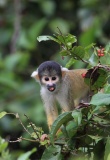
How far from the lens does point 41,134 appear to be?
10.9 feet

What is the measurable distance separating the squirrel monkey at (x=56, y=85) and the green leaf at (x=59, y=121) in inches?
52.2

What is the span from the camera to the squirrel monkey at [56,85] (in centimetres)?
446

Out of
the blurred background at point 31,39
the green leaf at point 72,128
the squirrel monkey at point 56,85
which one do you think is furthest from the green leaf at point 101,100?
the blurred background at point 31,39

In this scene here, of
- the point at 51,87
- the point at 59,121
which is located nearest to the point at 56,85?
the point at 51,87

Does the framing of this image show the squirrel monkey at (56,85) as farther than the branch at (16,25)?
No

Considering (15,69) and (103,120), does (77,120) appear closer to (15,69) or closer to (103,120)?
(103,120)

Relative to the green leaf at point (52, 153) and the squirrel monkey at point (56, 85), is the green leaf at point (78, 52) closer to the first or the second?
the green leaf at point (52, 153)

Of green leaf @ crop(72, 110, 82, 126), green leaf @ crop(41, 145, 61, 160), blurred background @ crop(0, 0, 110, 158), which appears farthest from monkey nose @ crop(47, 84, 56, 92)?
blurred background @ crop(0, 0, 110, 158)

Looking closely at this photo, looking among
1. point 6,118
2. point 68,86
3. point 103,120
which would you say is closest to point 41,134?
point 103,120

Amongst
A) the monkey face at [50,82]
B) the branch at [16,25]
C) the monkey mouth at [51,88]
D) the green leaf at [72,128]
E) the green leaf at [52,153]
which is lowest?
the green leaf at [52,153]

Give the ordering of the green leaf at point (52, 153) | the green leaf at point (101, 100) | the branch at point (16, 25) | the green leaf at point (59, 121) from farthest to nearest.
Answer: the branch at point (16, 25)
the green leaf at point (52, 153)
the green leaf at point (59, 121)
the green leaf at point (101, 100)

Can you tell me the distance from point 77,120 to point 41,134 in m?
0.46

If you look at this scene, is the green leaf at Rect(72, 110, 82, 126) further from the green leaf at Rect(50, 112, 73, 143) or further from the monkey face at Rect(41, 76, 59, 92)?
the monkey face at Rect(41, 76, 59, 92)

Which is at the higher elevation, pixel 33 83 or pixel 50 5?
pixel 50 5
